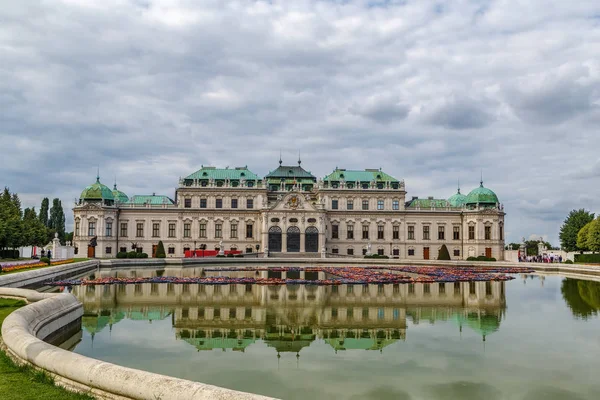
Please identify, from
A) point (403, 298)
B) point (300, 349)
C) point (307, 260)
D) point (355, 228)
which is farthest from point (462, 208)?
point (300, 349)

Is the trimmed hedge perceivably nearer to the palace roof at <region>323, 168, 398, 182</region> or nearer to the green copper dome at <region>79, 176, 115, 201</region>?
the palace roof at <region>323, 168, 398, 182</region>

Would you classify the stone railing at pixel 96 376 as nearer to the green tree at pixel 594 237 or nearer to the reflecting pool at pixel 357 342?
the reflecting pool at pixel 357 342

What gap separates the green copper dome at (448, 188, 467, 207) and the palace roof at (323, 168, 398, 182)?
1304 cm

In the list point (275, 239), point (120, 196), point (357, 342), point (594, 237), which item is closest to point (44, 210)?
point (120, 196)

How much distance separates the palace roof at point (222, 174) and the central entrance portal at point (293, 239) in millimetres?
11873

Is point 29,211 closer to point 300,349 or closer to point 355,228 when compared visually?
point 355,228

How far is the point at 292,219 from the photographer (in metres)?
84.2

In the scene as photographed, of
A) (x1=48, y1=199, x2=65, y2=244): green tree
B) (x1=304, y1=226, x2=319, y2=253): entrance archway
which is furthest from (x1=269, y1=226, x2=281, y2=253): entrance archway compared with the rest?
(x1=48, y1=199, x2=65, y2=244): green tree

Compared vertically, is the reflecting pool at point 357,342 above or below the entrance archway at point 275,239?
below

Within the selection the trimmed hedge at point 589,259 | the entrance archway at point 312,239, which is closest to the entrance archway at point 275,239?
the entrance archway at point 312,239

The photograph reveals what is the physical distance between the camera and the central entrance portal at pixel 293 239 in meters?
84.1

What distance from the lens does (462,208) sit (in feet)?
292

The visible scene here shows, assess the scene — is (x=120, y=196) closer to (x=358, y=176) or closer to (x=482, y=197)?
(x=358, y=176)

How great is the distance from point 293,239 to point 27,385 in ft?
243
